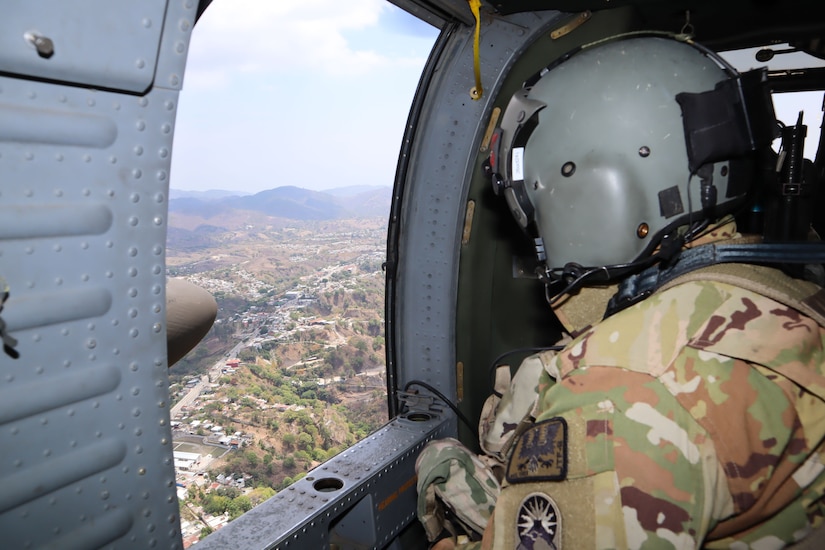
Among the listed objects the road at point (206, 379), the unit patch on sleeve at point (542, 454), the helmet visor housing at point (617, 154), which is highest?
the helmet visor housing at point (617, 154)

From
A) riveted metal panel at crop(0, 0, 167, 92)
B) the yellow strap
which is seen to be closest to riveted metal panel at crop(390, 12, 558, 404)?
the yellow strap

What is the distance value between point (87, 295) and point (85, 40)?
514mm

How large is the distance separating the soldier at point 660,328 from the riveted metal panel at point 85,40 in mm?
984

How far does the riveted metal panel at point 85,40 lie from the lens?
100cm

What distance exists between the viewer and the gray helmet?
1378 millimetres

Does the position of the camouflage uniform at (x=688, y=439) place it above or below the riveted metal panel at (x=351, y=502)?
above

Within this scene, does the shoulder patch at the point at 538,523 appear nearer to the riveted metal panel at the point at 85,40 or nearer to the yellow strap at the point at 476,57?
the riveted metal panel at the point at 85,40

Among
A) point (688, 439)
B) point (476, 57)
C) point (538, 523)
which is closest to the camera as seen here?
point (688, 439)

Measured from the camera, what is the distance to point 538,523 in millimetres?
1173

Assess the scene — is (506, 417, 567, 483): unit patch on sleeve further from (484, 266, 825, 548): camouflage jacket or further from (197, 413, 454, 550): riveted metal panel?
(197, 413, 454, 550): riveted metal panel

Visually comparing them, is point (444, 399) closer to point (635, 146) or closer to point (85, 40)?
point (635, 146)

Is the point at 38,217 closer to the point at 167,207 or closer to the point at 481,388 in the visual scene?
the point at 167,207

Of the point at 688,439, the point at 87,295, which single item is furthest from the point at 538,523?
the point at 87,295

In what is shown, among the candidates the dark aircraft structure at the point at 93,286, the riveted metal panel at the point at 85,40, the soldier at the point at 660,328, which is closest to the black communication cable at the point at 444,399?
the dark aircraft structure at the point at 93,286
